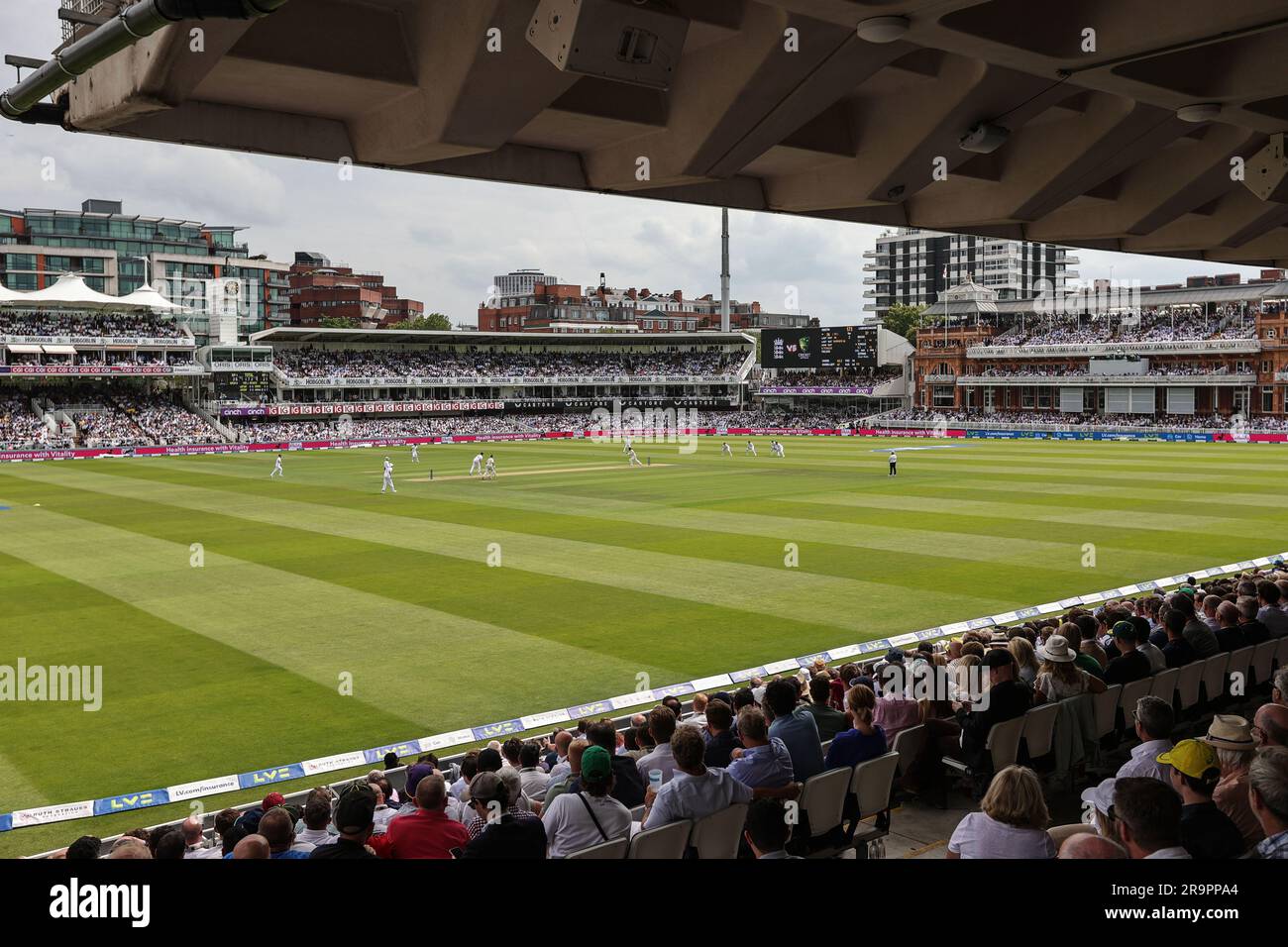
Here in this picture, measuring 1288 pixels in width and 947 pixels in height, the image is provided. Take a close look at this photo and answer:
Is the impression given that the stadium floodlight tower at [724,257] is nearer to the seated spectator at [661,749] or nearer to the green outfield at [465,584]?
the green outfield at [465,584]

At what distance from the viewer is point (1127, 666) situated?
29.5 feet

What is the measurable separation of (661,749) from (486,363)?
3955 inches

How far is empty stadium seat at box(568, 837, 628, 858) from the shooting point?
540 cm

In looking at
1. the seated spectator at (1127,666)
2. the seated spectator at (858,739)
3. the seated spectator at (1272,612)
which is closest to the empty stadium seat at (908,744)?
the seated spectator at (858,739)

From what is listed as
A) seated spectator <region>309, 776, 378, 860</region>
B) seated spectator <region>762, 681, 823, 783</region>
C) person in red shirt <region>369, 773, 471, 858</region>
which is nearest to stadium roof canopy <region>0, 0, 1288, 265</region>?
seated spectator <region>309, 776, 378, 860</region>

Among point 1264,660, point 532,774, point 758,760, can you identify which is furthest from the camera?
point 1264,660

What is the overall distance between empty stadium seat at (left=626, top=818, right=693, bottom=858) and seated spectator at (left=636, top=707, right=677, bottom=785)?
4.97 feet

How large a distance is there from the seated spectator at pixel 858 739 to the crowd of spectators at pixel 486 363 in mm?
90795

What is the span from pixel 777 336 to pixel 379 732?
9063 cm

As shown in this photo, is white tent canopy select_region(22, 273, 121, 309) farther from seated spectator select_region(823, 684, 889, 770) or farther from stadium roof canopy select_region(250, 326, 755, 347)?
seated spectator select_region(823, 684, 889, 770)

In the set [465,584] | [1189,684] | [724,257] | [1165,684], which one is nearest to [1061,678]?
[1165,684]

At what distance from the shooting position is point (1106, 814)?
19.2 ft

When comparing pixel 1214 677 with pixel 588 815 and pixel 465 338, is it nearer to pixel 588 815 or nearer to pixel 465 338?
pixel 588 815
